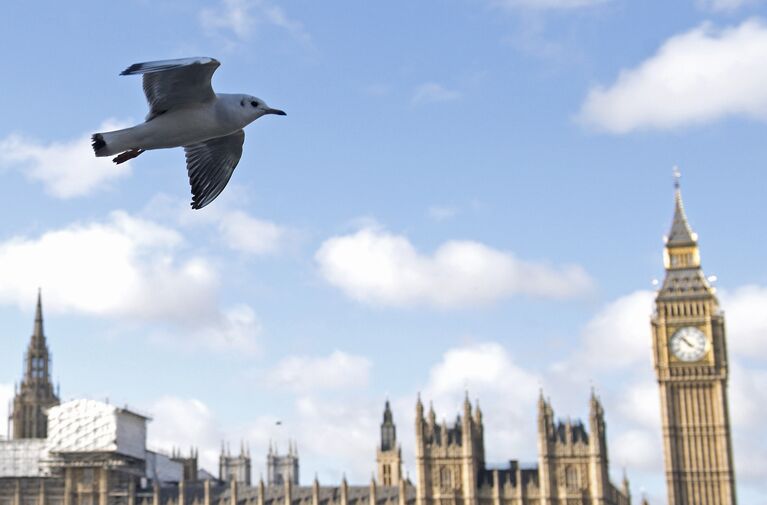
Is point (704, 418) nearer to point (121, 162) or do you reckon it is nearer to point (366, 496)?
point (366, 496)

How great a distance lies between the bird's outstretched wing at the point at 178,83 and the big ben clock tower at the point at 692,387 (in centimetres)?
10096

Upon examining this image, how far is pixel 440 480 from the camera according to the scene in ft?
322

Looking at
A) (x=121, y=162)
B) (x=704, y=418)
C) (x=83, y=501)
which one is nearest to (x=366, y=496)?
(x=83, y=501)

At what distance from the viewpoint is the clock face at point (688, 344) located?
4311 inches

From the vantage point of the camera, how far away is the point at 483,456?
102m

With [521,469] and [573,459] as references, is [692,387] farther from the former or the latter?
[521,469]

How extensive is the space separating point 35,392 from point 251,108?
144582 millimetres

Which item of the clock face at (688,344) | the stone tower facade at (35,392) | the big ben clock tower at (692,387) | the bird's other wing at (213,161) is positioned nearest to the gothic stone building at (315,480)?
the big ben clock tower at (692,387)

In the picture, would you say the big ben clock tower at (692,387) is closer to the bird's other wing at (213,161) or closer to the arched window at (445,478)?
the arched window at (445,478)

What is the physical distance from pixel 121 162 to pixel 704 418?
10294cm

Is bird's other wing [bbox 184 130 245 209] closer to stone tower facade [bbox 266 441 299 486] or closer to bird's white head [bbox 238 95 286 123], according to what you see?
bird's white head [bbox 238 95 286 123]

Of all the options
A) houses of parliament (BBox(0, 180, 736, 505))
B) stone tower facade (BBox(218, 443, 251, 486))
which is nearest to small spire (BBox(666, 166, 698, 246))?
houses of parliament (BBox(0, 180, 736, 505))

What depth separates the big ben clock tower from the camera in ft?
350

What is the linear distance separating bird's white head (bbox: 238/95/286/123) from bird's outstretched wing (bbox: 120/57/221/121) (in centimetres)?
28
